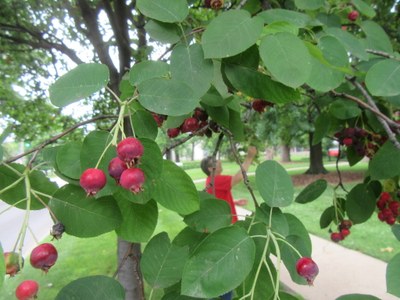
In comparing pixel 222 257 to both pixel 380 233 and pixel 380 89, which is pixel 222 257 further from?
pixel 380 233

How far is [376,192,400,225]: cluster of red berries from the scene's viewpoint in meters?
1.66

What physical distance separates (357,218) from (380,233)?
18.4 feet

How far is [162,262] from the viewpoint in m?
0.83

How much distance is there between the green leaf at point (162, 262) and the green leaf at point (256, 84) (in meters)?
0.42

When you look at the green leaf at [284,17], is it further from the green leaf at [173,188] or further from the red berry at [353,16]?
the red berry at [353,16]

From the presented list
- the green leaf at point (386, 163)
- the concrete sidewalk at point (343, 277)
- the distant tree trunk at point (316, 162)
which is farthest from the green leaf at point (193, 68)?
the distant tree trunk at point (316, 162)

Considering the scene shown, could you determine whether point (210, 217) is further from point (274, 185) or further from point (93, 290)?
point (93, 290)

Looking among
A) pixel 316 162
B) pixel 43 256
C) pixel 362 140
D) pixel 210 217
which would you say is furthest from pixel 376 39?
pixel 316 162

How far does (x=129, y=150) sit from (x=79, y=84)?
25 cm

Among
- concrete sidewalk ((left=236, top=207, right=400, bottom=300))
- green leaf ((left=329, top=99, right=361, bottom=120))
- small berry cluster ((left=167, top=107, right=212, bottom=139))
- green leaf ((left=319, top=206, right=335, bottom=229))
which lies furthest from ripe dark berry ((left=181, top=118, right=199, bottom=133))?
concrete sidewalk ((left=236, top=207, right=400, bottom=300))

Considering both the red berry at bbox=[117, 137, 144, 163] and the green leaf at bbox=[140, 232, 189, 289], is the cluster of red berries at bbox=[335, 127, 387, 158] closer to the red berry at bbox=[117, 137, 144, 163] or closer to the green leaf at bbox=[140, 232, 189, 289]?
the green leaf at bbox=[140, 232, 189, 289]

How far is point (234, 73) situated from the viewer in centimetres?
86

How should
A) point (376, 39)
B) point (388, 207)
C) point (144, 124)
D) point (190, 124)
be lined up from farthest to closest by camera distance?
point (388, 207) → point (376, 39) → point (190, 124) → point (144, 124)

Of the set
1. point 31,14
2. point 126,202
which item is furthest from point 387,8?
point 31,14
